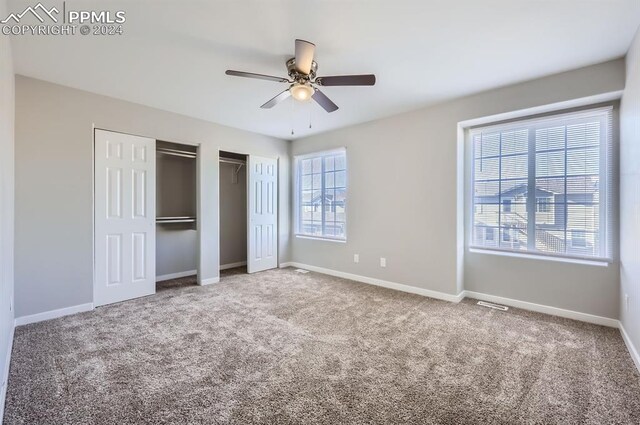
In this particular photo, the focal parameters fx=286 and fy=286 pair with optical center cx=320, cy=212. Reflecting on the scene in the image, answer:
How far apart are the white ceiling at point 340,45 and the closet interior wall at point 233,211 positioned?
7.21 feet

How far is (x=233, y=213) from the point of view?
5727mm

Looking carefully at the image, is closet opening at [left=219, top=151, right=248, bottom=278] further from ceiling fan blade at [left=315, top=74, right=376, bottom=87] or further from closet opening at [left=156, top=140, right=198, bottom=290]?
ceiling fan blade at [left=315, top=74, right=376, bottom=87]

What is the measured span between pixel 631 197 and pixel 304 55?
115 inches

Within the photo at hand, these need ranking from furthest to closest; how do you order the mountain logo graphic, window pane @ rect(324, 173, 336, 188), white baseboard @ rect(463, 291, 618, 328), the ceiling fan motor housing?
window pane @ rect(324, 173, 336, 188), white baseboard @ rect(463, 291, 618, 328), the ceiling fan motor housing, the mountain logo graphic

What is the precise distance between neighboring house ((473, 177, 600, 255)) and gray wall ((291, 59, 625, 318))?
0.24m

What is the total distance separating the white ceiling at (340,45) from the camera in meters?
1.97

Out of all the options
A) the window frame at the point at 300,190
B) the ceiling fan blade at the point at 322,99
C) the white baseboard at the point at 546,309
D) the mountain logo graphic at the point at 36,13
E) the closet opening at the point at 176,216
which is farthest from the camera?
the window frame at the point at 300,190

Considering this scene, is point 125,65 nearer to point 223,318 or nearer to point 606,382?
point 223,318

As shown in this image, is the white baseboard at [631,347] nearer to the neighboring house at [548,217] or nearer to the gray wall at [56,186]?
the neighboring house at [548,217]

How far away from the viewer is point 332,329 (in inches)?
111

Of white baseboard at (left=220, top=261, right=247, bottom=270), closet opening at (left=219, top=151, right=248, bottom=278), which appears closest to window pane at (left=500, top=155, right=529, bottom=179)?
closet opening at (left=219, top=151, right=248, bottom=278)

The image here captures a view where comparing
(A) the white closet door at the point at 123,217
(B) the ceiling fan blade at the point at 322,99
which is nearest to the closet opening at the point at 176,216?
(A) the white closet door at the point at 123,217

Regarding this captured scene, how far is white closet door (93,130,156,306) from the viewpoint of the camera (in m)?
3.48

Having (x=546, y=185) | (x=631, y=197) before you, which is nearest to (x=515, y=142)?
(x=546, y=185)
